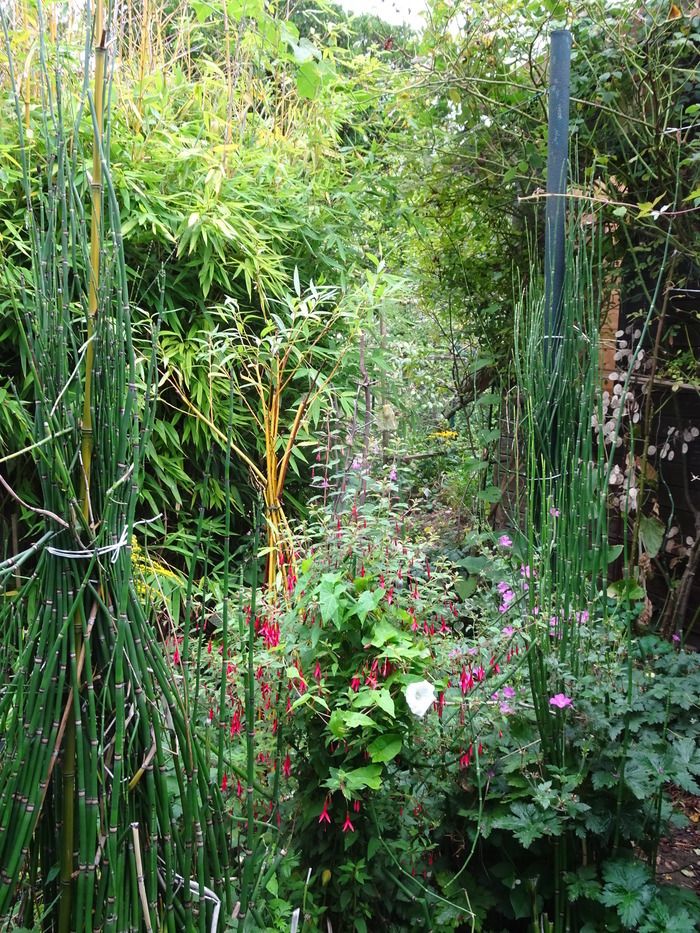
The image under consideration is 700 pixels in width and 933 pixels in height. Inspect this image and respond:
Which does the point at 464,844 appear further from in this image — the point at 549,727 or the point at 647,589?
the point at 647,589

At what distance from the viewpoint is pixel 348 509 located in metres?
1.96

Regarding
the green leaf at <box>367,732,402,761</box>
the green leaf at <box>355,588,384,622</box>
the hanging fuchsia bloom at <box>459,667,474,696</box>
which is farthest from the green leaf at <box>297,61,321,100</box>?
the green leaf at <box>367,732,402,761</box>

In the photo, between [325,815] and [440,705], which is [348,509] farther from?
[325,815]

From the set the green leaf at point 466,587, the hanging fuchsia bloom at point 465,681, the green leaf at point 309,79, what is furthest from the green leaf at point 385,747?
the green leaf at point 309,79

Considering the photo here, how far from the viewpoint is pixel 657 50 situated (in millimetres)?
2221

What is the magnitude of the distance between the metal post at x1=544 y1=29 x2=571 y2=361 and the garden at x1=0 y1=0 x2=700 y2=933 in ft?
0.03

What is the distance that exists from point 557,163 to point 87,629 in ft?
5.42

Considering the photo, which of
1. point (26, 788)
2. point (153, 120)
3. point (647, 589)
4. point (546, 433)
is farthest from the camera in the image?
point (647, 589)

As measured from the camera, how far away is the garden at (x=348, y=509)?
107 centimetres

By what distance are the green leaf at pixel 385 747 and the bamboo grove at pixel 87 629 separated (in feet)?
1.29

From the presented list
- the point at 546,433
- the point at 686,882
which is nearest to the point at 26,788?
the point at 546,433

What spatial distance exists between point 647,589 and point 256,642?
168 centimetres

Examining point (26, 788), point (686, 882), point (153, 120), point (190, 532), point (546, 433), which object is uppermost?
point (153, 120)

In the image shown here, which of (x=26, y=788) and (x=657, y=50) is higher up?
(x=657, y=50)
